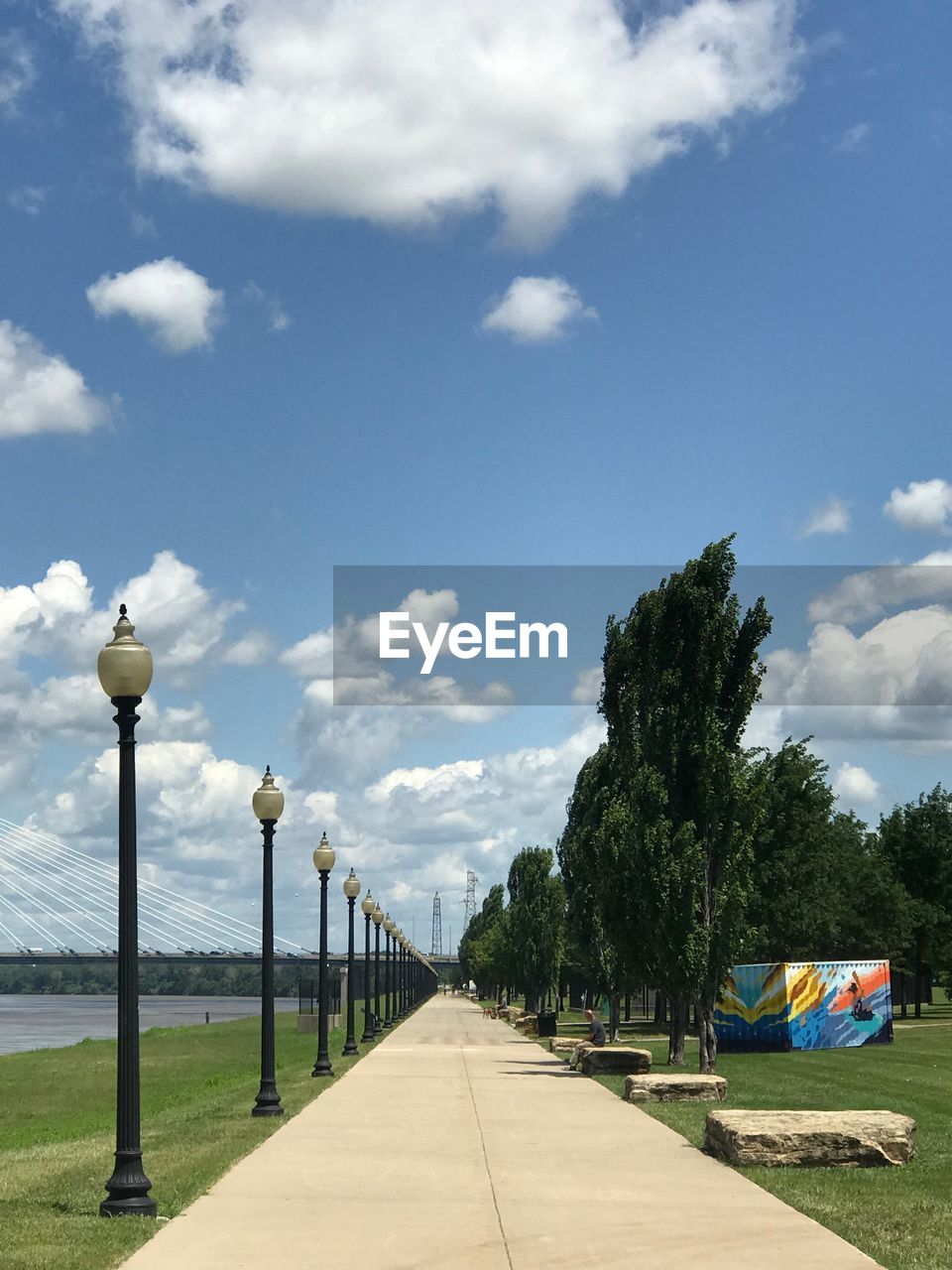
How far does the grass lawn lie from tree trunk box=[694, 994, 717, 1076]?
7.27 meters

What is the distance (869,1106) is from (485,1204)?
36.1 feet

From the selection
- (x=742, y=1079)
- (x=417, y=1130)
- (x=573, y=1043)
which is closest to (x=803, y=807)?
(x=573, y=1043)

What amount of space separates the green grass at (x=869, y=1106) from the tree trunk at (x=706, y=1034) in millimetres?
456

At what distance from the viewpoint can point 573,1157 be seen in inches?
661

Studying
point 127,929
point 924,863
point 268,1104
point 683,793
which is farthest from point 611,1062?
point 924,863

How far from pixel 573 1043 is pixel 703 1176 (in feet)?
85.2

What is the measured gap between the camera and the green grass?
39.4 feet

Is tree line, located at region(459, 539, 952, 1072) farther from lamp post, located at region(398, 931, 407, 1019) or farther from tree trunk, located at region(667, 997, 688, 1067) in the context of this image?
lamp post, located at region(398, 931, 407, 1019)

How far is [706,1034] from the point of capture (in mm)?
32594

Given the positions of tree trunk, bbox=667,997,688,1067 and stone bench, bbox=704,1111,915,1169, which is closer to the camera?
stone bench, bbox=704,1111,915,1169

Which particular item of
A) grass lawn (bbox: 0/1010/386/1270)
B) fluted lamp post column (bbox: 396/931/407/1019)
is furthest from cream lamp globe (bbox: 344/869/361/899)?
fluted lamp post column (bbox: 396/931/407/1019)

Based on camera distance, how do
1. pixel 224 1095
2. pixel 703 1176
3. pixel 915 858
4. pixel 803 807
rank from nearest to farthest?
pixel 703 1176
pixel 224 1095
pixel 803 807
pixel 915 858

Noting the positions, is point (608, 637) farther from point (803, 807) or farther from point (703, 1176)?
point (803, 807)

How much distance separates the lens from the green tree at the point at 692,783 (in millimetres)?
32656
